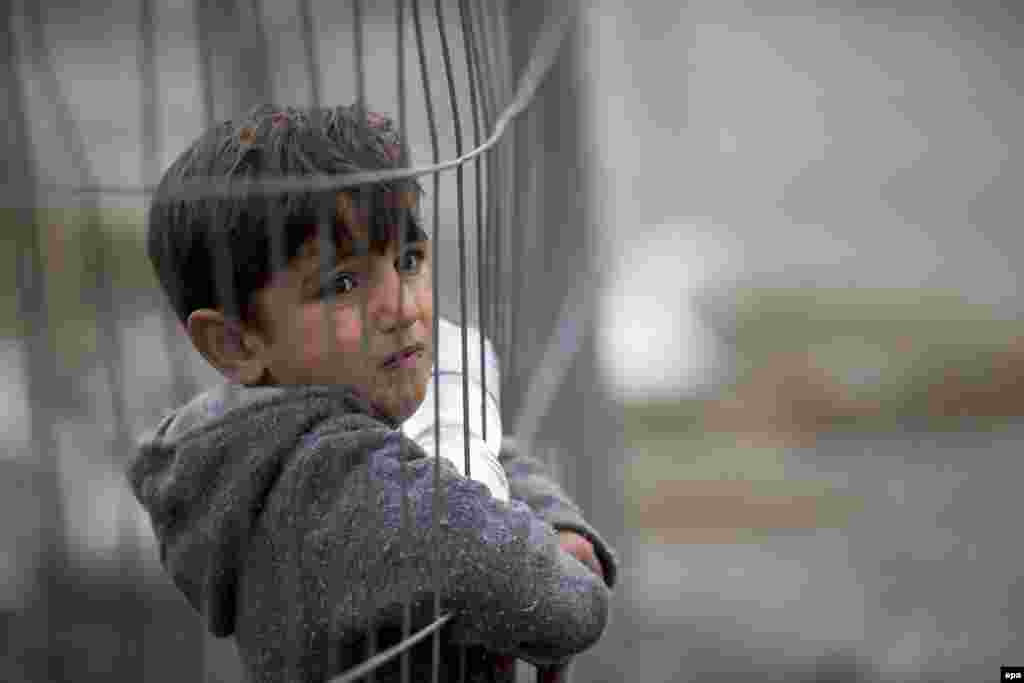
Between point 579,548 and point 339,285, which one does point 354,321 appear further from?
point 579,548

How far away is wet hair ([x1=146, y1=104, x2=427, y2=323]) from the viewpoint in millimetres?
777

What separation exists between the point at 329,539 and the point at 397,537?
3 centimetres

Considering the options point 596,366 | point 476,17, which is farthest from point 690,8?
point 476,17

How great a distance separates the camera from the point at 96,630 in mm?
781

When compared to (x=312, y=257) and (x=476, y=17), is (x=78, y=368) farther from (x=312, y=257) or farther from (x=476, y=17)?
(x=476, y=17)

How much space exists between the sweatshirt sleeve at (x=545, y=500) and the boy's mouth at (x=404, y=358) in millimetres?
166

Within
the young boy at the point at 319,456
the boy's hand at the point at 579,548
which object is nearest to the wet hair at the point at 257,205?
the young boy at the point at 319,456

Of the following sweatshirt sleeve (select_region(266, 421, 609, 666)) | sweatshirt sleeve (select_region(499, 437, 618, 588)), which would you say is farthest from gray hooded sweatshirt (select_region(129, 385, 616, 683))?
sweatshirt sleeve (select_region(499, 437, 618, 588))

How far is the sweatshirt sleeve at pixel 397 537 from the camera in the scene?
83 cm

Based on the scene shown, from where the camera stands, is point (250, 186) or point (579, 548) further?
point (579, 548)

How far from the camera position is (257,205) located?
0.79 m

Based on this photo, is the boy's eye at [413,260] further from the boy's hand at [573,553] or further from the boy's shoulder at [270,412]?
the boy's hand at [573,553]

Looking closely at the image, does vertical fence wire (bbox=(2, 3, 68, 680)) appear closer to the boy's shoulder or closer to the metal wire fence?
the metal wire fence


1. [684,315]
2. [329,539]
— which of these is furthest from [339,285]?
[684,315]
